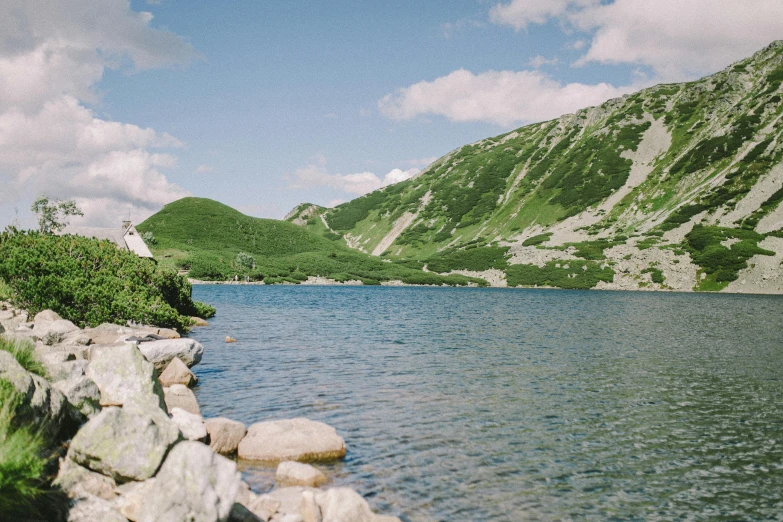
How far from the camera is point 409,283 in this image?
180750 mm

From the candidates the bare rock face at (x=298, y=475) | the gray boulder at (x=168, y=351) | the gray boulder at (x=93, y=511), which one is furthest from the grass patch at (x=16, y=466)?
the gray boulder at (x=168, y=351)

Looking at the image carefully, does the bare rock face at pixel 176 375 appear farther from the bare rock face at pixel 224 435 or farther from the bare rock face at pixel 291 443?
the bare rock face at pixel 291 443

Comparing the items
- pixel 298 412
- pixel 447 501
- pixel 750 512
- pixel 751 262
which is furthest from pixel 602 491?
pixel 751 262

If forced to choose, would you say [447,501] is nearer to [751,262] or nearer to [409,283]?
[751,262]

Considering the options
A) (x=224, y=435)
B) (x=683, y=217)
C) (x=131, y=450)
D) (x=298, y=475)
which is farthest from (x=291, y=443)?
(x=683, y=217)

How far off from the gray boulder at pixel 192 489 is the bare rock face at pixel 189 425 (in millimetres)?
5892

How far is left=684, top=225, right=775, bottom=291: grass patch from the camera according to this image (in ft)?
380

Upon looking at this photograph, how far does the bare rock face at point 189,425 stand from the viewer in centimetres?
1477

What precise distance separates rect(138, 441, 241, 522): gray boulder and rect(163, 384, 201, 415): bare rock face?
8.74 metres

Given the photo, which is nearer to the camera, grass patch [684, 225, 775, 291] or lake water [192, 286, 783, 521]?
lake water [192, 286, 783, 521]

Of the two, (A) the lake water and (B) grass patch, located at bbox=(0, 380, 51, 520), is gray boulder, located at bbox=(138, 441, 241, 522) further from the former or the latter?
(A) the lake water

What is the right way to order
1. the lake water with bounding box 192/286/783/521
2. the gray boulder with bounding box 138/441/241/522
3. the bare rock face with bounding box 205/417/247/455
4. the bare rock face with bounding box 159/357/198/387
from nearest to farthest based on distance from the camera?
the gray boulder with bounding box 138/441/241/522 < the lake water with bounding box 192/286/783/521 < the bare rock face with bounding box 205/417/247/455 < the bare rock face with bounding box 159/357/198/387

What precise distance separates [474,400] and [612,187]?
189 meters

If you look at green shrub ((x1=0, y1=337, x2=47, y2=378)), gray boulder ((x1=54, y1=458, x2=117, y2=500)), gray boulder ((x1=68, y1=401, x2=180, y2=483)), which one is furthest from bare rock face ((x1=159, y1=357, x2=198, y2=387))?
gray boulder ((x1=54, y1=458, x2=117, y2=500))
